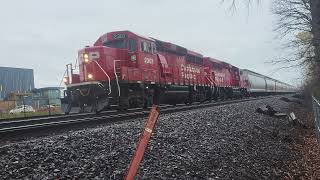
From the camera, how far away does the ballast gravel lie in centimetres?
604

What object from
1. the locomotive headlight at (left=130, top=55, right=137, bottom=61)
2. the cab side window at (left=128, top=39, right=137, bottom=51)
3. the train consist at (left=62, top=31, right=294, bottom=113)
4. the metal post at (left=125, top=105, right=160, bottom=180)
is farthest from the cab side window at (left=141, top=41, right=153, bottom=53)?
the metal post at (left=125, top=105, right=160, bottom=180)

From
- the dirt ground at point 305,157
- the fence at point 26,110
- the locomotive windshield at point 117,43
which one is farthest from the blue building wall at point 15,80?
the dirt ground at point 305,157

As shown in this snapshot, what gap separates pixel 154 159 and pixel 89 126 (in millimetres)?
4386

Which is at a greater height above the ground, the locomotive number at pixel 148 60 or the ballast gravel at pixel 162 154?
the locomotive number at pixel 148 60

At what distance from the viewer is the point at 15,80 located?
2813 inches

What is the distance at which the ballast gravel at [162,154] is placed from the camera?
6.04 meters

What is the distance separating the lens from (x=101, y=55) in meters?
17.7

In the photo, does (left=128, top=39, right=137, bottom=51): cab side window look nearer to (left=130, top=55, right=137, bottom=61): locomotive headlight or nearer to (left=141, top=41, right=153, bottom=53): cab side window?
(left=130, top=55, right=137, bottom=61): locomotive headlight

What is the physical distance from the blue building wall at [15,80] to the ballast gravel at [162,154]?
198ft

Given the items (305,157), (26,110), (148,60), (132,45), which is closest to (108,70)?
(132,45)

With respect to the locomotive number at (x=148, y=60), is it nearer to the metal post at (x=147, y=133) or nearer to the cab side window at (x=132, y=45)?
the cab side window at (x=132, y=45)

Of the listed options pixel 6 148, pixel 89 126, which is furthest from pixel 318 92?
pixel 6 148

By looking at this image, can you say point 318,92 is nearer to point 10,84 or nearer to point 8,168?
point 8,168

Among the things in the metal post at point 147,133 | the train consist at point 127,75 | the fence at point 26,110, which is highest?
the train consist at point 127,75
